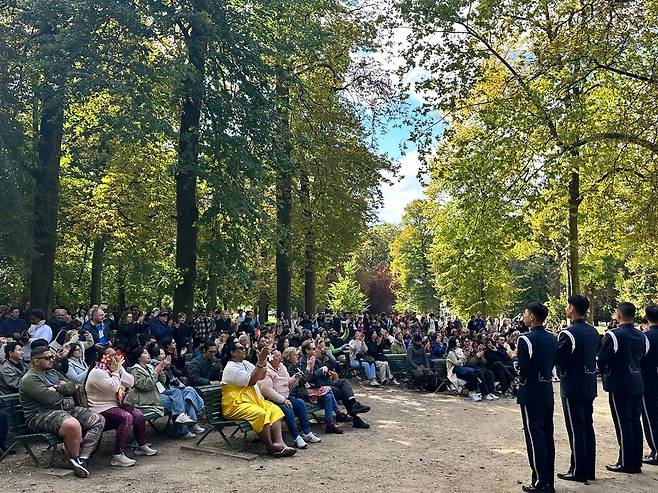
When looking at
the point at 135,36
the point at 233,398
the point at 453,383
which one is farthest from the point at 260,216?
the point at 233,398

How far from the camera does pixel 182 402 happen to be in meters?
8.91

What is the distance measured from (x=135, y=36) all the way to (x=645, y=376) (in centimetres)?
1220

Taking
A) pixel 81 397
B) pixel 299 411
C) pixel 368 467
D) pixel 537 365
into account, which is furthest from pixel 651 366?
pixel 81 397

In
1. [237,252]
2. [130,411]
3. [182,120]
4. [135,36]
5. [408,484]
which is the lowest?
[408,484]

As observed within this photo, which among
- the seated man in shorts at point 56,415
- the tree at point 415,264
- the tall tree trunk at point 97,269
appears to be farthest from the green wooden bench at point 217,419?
the tree at point 415,264

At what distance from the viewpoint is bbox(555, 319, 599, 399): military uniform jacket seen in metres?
6.77

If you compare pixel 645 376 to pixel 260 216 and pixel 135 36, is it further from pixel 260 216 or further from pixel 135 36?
pixel 135 36

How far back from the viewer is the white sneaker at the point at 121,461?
23.8ft

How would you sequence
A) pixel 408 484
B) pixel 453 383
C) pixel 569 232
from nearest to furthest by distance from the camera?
pixel 408 484 → pixel 453 383 → pixel 569 232

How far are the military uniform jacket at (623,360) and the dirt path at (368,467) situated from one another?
3.35 ft

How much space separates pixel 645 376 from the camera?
7711mm

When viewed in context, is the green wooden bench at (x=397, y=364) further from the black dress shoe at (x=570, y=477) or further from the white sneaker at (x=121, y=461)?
the white sneaker at (x=121, y=461)

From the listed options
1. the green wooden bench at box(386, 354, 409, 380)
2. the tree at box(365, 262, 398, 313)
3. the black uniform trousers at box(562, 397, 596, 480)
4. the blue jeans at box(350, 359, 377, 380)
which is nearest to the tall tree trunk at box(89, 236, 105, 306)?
the blue jeans at box(350, 359, 377, 380)

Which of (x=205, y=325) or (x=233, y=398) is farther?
→ (x=205, y=325)
